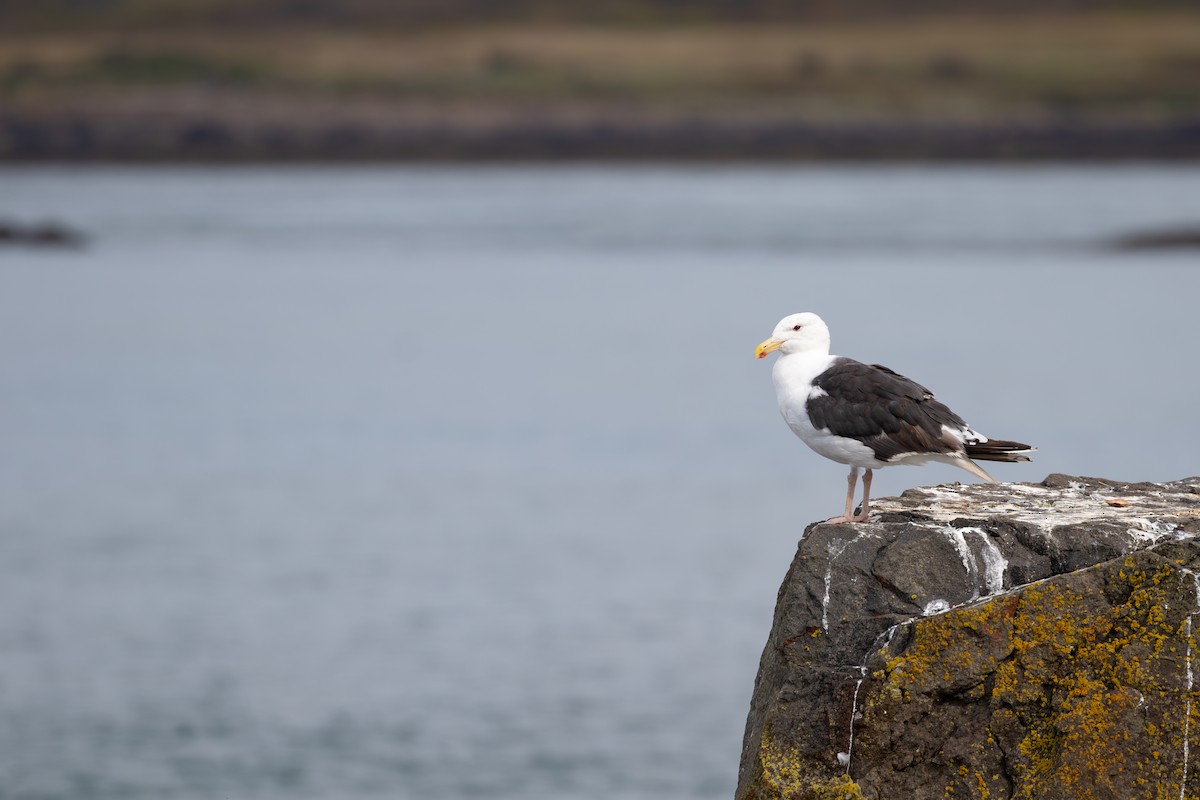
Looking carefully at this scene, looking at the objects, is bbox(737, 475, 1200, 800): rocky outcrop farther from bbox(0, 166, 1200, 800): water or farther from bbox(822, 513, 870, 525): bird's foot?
bbox(0, 166, 1200, 800): water

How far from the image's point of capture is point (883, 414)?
324 inches

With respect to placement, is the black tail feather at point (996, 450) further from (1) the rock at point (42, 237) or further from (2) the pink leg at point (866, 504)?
(1) the rock at point (42, 237)

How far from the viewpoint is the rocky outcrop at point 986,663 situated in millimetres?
6438

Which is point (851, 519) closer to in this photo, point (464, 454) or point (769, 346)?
point (769, 346)

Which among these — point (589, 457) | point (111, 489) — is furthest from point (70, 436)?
point (589, 457)

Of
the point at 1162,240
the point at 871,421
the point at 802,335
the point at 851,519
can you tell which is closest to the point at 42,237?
the point at 1162,240

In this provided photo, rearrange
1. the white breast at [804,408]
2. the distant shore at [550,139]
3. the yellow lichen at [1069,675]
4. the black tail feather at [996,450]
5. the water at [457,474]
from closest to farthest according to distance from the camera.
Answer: the yellow lichen at [1069,675], the black tail feather at [996,450], the white breast at [804,408], the water at [457,474], the distant shore at [550,139]

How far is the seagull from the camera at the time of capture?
814 centimetres

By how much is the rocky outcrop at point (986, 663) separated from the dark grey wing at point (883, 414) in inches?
30.5

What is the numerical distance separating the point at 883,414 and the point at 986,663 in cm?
190

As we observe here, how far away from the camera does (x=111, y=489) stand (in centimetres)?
3169

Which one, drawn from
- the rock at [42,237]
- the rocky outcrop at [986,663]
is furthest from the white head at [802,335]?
the rock at [42,237]

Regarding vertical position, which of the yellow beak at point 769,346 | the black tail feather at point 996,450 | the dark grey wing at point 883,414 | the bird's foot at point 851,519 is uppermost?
the yellow beak at point 769,346

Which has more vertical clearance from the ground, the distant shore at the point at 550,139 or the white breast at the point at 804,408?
the distant shore at the point at 550,139
